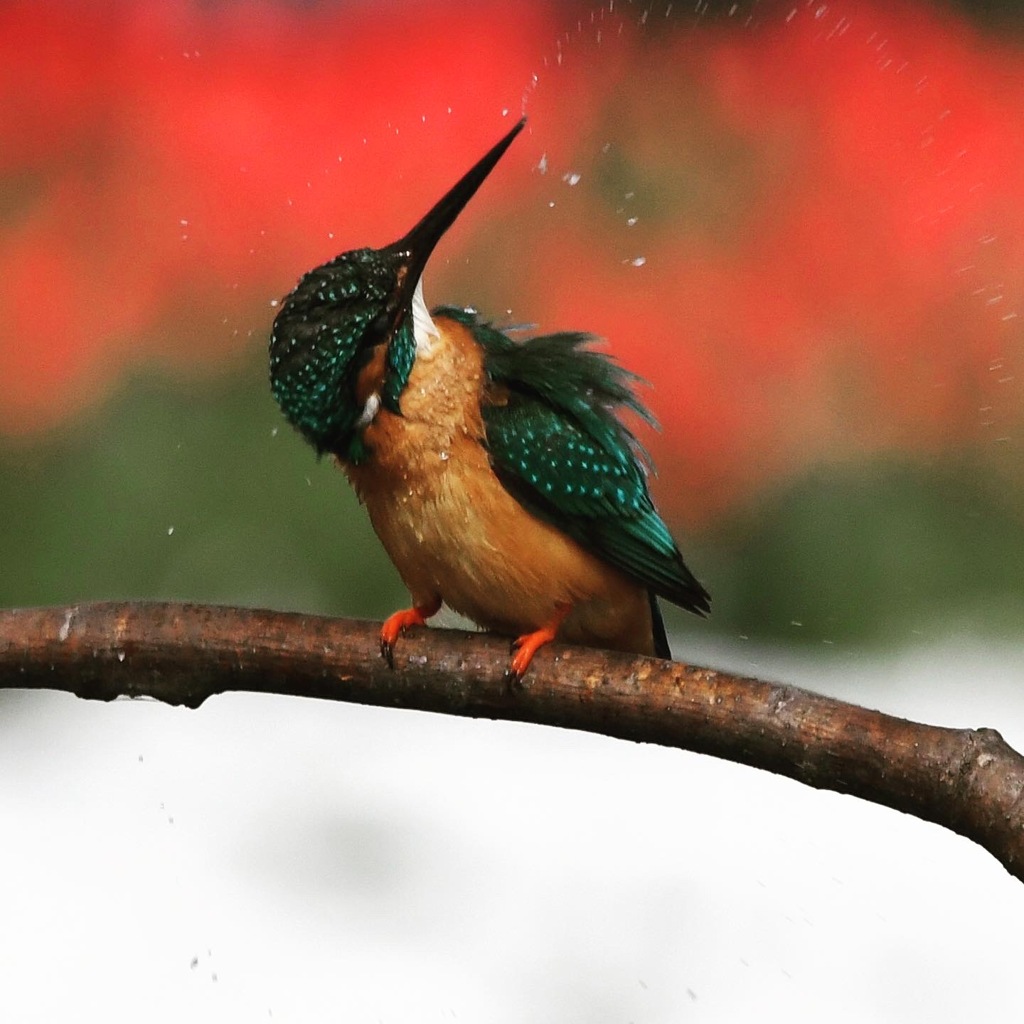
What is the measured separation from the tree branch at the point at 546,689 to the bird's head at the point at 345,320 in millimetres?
123

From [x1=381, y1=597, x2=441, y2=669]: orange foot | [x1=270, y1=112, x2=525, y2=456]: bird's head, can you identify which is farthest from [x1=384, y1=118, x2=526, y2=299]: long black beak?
[x1=381, y1=597, x2=441, y2=669]: orange foot

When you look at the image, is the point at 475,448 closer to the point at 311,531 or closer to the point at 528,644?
the point at 528,644

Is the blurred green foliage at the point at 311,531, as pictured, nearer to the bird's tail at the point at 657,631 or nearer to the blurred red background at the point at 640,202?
the blurred red background at the point at 640,202

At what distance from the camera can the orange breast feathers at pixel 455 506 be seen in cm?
87

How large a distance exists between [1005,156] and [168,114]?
0.73m

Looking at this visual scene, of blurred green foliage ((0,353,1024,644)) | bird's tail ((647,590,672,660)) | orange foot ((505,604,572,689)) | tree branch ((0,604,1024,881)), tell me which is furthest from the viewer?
blurred green foliage ((0,353,1024,644))

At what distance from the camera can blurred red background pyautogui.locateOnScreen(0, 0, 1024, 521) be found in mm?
1229

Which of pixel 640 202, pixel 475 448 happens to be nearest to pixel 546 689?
pixel 475 448

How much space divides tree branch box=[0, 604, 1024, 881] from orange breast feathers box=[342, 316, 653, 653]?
0.15 feet

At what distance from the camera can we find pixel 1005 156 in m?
1.27

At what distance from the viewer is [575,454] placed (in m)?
0.91

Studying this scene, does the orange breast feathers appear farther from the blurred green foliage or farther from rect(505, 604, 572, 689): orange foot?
the blurred green foliage

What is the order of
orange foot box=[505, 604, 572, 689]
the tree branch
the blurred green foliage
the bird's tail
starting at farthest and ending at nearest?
the blurred green foliage, the bird's tail, orange foot box=[505, 604, 572, 689], the tree branch

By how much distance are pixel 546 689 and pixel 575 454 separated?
6.7 inches
